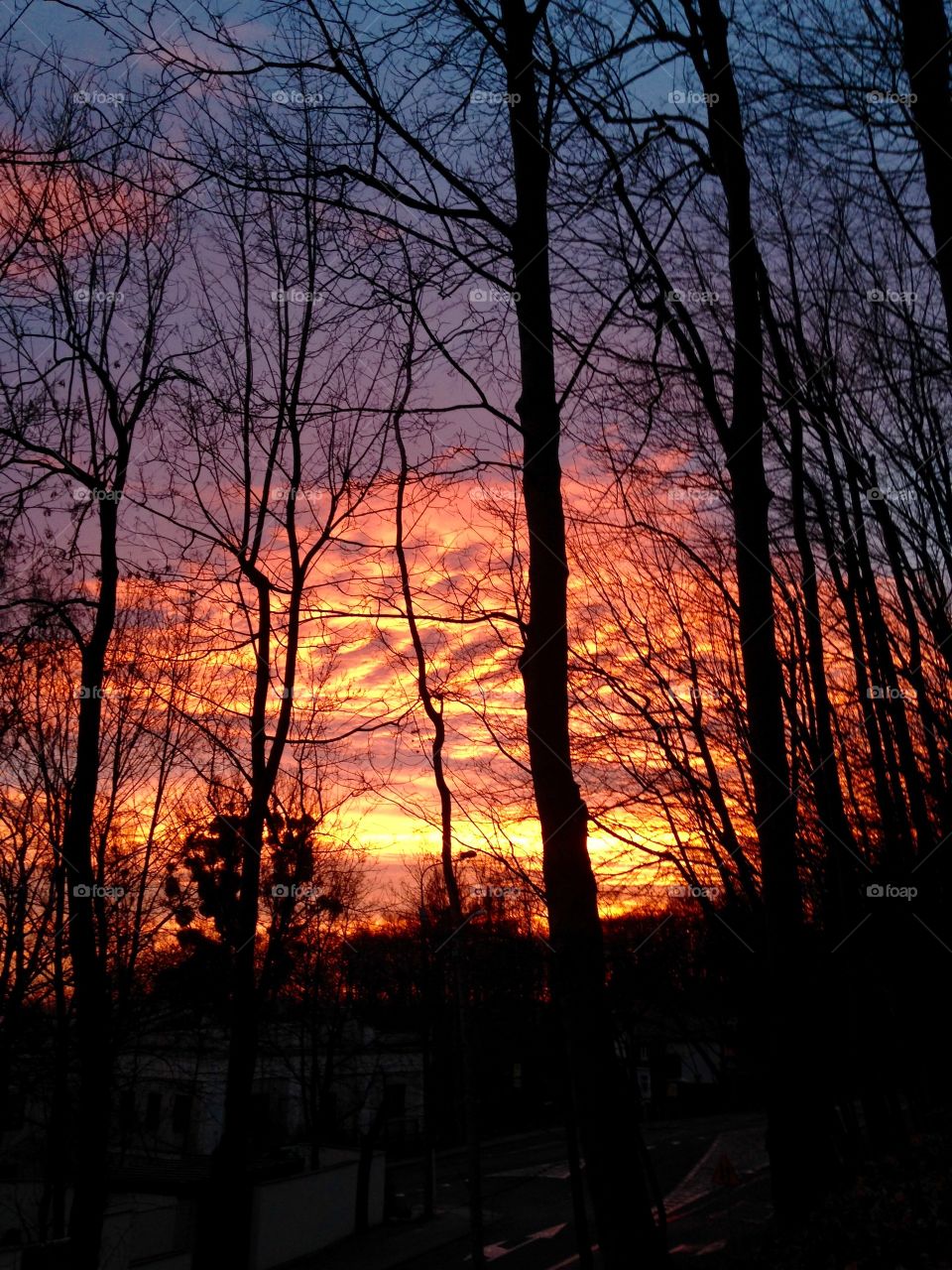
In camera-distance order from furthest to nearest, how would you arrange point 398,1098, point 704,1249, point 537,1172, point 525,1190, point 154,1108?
point 398,1098, point 154,1108, point 537,1172, point 525,1190, point 704,1249

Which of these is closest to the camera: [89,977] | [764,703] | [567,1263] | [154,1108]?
[764,703]

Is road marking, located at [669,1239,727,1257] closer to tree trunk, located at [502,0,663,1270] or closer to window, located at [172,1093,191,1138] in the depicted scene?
tree trunk, located at [502,0,663,1270]

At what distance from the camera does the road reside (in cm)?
2436

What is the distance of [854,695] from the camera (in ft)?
38.1

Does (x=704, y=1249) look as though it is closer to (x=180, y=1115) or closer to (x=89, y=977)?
(x=89, y=977)

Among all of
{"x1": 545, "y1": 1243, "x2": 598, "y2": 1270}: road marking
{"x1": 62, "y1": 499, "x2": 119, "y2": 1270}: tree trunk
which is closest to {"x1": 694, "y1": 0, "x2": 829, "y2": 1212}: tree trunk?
{"x1": 62, "y1": 499, "x2": 119, "y2": 1270}: tree trunk

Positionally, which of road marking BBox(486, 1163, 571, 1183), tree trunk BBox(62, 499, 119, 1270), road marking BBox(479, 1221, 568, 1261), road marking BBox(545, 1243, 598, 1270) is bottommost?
road marking BBox(486, 1163, 571, 1183)

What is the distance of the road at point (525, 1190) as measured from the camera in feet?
79.9

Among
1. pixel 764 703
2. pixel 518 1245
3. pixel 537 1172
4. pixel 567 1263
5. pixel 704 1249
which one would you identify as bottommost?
pixel 537 1172

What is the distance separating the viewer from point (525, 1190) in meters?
33.5

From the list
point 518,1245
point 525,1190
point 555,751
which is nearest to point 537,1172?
point 525,1190

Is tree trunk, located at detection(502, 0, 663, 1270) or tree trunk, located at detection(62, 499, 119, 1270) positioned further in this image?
tree trunk, located at detection(62, 499, 119, 1270)

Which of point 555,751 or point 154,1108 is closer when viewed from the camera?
point 555,751

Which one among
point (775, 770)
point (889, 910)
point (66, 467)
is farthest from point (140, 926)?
point (775, 770)
